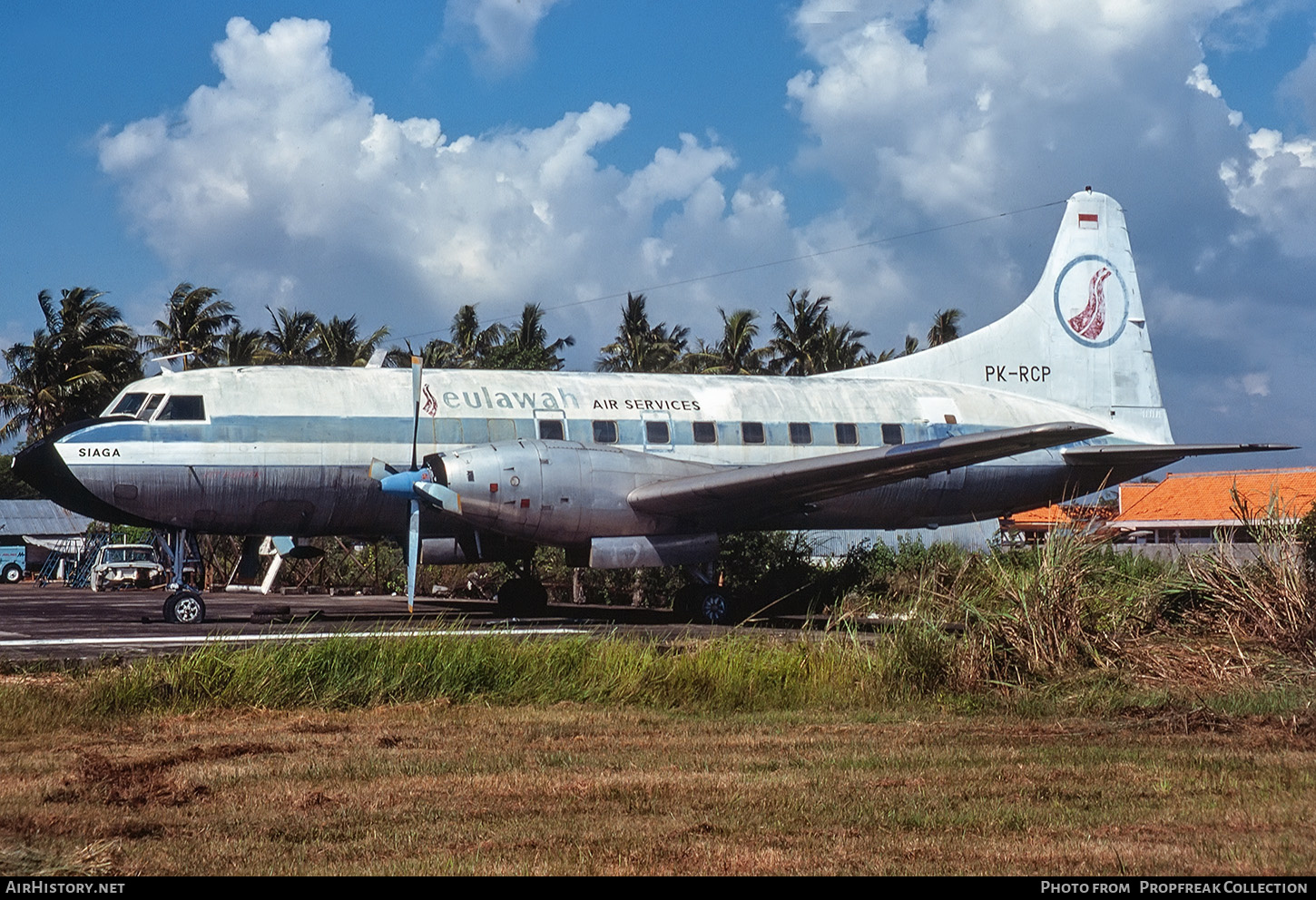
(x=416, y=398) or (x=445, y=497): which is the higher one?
(x=416, y=398)

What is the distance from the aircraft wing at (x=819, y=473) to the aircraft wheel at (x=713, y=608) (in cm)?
155

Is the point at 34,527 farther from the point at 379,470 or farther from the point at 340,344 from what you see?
the point at 379,470

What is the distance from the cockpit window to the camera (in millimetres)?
20141

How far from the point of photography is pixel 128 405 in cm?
2031

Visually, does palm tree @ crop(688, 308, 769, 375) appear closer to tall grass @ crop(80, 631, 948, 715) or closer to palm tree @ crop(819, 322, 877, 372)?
palm tree @ crop(819, 322, 877, 372)

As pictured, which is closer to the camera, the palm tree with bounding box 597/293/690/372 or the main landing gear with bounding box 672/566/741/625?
the main landing gear with bounding box 672/566/741/625

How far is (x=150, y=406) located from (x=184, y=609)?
3.43 meters

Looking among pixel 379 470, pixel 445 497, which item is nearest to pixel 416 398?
pixel 379 470

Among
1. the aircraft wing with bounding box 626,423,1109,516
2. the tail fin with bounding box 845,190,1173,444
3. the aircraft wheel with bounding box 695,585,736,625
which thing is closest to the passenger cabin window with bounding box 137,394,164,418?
the aircraft wing with bounding box 626,423,1109,516

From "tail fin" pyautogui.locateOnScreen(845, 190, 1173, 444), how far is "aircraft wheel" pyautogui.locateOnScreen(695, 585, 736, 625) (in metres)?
7.06

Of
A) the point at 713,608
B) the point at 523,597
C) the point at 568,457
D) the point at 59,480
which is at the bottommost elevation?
the point at 713,608

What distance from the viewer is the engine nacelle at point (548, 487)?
1900cm

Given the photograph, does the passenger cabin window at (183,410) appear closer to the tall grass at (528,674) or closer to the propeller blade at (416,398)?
the propeller blade at (416,398)
